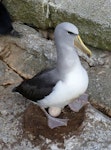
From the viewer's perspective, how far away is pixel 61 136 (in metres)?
3.49

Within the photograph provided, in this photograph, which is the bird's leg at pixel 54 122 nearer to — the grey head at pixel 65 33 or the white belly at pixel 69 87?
the white belly at pixel 69 87

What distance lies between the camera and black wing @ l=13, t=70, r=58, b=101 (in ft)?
11.1

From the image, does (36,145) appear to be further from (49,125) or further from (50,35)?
(50,35)

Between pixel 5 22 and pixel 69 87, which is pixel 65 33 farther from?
pixel 5 22

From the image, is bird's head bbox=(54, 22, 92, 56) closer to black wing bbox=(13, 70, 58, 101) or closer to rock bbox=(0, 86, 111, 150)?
black wing bbox=(13, 70, 58, 101)

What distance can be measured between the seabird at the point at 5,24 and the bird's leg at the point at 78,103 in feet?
3.27

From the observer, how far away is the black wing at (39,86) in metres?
3.37

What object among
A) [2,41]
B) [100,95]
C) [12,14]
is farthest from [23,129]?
[12,14]

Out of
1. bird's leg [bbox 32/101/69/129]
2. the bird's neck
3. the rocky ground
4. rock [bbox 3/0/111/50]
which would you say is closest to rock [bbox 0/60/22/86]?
the rocky ground

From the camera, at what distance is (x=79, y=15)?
13.8 ft

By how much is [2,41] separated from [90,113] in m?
1.21

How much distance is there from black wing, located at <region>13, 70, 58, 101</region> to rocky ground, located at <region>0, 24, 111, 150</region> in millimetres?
197

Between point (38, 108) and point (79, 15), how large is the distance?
1009 millimetres

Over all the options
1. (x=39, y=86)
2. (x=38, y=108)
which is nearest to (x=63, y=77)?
(x=39, y=86)
